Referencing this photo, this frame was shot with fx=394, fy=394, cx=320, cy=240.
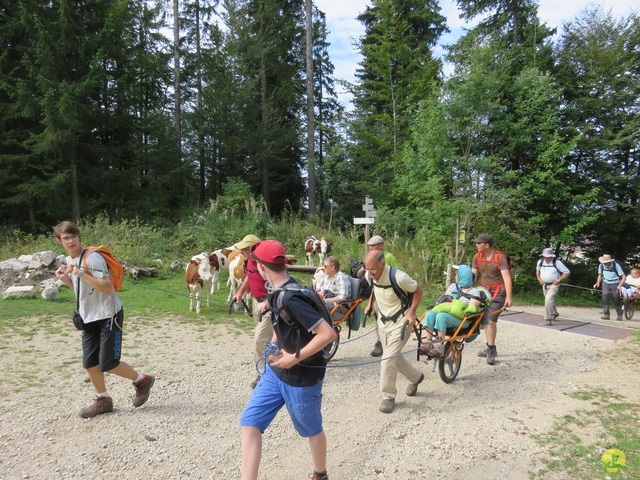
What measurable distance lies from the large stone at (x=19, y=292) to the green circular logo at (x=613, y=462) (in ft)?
38.7

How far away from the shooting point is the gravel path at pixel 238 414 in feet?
10.6

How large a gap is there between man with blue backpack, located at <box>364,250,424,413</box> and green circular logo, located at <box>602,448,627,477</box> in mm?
1861

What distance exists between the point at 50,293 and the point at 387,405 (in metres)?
9.35

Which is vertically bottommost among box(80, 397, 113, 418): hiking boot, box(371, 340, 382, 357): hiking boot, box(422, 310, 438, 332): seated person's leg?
box(371, 340, 382, 357): hiking boot

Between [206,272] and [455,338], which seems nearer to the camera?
[455,338]

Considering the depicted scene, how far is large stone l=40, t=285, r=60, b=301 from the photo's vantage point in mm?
9820

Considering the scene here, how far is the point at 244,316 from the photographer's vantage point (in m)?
9.16

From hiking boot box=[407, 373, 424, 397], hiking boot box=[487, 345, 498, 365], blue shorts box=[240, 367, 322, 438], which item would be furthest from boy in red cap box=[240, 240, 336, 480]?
hiking boot box=[487, 345, 498, 365]

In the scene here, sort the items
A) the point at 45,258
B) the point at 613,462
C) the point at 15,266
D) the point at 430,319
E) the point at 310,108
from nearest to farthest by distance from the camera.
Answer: the point at 613,462, the point at 430,319, the point at 15,266, the point at 45,258, the point at 310,108

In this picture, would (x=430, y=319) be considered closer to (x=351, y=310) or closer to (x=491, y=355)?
(x=351, y=310)

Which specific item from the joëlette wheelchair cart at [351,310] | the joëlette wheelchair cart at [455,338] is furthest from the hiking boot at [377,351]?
the joëlette wheelchair cart at [455,338]

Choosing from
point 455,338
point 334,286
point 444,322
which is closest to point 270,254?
point 444,322

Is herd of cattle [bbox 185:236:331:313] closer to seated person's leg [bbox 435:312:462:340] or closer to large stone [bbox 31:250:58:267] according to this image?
seated person's leg [bbox 435:312:462:340]

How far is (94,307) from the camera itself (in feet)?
12.4
